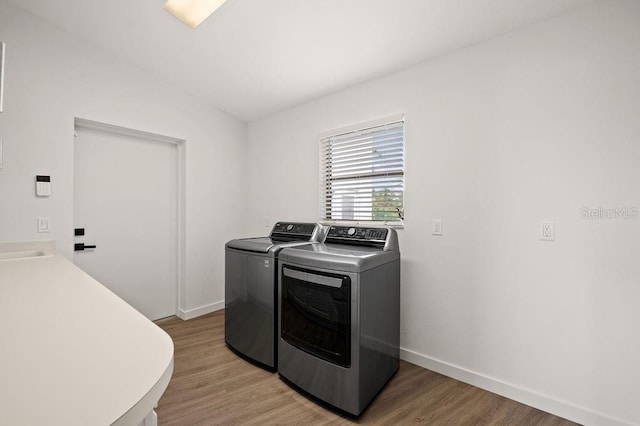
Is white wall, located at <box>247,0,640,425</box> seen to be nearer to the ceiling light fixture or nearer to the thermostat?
the ceiling light fixture

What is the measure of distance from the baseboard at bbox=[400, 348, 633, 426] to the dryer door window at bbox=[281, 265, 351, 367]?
90 centimetres

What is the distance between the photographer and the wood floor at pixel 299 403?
179 centimetres

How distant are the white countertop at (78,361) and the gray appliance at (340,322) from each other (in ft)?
3.88

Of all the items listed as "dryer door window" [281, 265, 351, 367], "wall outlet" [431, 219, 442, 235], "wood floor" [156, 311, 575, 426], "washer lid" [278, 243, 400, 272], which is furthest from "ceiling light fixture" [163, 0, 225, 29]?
"wood floor" [156, 311, 575, 426]

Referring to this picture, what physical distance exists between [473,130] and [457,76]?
42 centimetres

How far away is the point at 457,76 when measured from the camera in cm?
223

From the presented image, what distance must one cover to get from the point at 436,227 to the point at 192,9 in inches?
93.2

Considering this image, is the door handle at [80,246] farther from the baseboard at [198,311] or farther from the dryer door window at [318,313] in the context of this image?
the dryer door window at [318,313]

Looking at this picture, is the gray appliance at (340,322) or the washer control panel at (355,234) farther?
the washer control panel at (355,234)

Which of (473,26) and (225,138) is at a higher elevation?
(473,26)

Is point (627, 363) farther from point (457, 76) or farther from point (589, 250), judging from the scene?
point (457, 76)

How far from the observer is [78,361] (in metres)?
0.56

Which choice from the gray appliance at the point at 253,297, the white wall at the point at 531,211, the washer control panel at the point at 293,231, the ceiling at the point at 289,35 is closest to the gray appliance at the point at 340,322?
the gray appliance at the point at 253,297

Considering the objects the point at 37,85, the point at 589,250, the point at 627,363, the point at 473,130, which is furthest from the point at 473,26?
the point at 37,85
